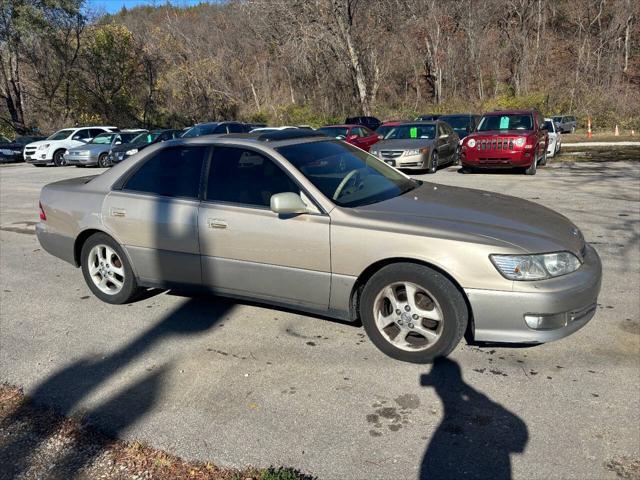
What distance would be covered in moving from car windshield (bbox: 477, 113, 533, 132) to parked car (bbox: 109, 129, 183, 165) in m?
12.6

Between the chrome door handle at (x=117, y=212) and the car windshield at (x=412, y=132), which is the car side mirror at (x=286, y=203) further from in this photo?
the car windshield at (x=412, y=132)

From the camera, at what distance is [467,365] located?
3.64 metres

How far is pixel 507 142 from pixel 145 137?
15475 millimetres

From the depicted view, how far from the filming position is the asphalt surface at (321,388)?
275 cm

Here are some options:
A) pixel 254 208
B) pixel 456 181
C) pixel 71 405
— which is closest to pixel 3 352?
pixel 71 405

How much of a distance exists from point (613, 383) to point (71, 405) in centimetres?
345

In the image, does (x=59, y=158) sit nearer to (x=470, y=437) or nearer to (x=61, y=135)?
(x=61, y=135)

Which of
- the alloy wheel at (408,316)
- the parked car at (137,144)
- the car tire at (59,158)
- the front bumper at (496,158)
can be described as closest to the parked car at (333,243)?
the alloy wheel at (408,316)

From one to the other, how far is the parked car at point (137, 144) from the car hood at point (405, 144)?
1009cm

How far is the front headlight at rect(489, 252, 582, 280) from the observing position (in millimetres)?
3369

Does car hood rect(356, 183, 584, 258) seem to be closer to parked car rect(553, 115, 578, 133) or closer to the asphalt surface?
the asphalt surface

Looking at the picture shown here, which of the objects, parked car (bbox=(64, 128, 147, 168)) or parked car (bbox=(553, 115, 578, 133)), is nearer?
parked car (bbox=(64, 128, 147, 168))

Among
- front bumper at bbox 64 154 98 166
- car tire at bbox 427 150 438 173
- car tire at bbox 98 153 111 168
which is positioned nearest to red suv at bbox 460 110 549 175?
car tire at bbox 427 150 438 173

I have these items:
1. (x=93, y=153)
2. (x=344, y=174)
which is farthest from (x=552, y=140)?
(x=93, y=153)
